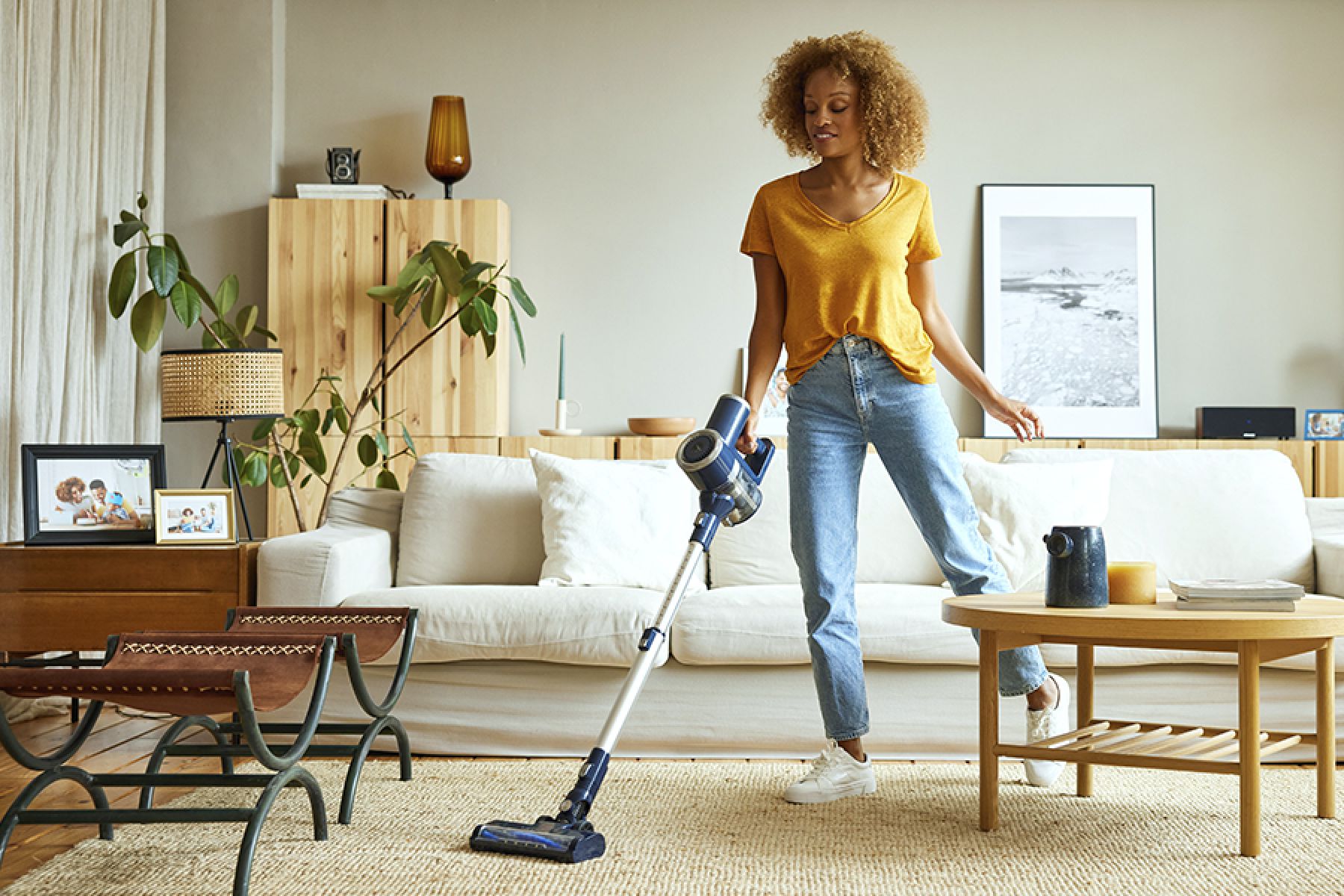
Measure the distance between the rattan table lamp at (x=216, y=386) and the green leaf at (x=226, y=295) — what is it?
544 millimetres

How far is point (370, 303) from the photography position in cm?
A: 446

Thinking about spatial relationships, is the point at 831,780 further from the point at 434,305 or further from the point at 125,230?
the point at 125,230

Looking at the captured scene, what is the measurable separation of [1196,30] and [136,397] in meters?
4.08

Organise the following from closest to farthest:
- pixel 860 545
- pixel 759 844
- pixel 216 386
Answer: pixel 759 844 < pixel 860 545 < pixel 216 386

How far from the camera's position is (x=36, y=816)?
6.13ft

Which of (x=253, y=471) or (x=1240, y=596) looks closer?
(x=1240, y=596)

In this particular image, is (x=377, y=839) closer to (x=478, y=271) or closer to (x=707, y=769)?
(x=707, y=769)

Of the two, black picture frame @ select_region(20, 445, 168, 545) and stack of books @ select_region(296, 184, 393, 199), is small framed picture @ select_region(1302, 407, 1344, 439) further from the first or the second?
black picture frame @ select_region(20, 445, 168, 545)

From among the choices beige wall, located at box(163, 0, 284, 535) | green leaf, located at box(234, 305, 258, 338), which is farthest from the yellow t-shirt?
beige wall, located at box(163, 0, 284, 535)

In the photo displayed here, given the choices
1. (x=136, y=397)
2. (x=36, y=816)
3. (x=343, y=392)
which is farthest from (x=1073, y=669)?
(x=136, y=397)

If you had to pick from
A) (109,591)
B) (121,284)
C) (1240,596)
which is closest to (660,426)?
(121,284)

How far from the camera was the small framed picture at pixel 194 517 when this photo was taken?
3123 millimetres

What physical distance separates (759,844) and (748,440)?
0.69m

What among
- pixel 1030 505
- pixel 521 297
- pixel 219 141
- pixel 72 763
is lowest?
pixel 72 763
